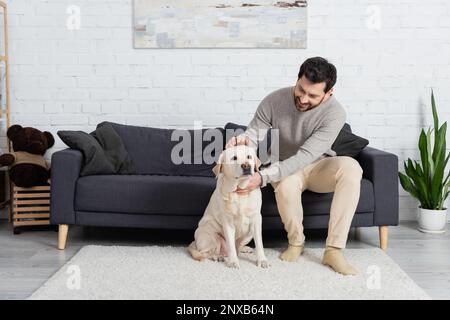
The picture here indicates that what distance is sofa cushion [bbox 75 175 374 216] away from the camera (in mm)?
2844

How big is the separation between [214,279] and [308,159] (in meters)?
0.78

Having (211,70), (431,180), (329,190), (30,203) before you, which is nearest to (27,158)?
(30,203)

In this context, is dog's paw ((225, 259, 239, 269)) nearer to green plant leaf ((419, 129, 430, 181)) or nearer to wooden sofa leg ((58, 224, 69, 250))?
wooden sofa leg ((58, 224, 69, 250))

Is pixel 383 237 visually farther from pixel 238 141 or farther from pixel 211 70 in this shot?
pixel 211 70

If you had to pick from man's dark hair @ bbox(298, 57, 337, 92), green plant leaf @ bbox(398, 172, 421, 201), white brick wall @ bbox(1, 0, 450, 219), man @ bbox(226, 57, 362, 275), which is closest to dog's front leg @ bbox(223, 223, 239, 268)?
man @ bbox(226, 57, 362, 275)

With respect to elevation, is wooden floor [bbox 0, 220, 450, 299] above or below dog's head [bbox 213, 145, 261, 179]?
below

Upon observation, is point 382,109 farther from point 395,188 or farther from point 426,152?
point 395,188

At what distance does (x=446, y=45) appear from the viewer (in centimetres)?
365

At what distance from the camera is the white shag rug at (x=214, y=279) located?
216 cm

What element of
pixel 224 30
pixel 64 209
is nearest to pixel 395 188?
pixel 224 30

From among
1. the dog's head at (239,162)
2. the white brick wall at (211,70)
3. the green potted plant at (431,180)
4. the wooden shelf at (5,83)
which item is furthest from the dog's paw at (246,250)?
the wooden shelf at (5,83)

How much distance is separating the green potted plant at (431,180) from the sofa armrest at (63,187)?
2165mm

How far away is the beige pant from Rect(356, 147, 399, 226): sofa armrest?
26 centimetres
